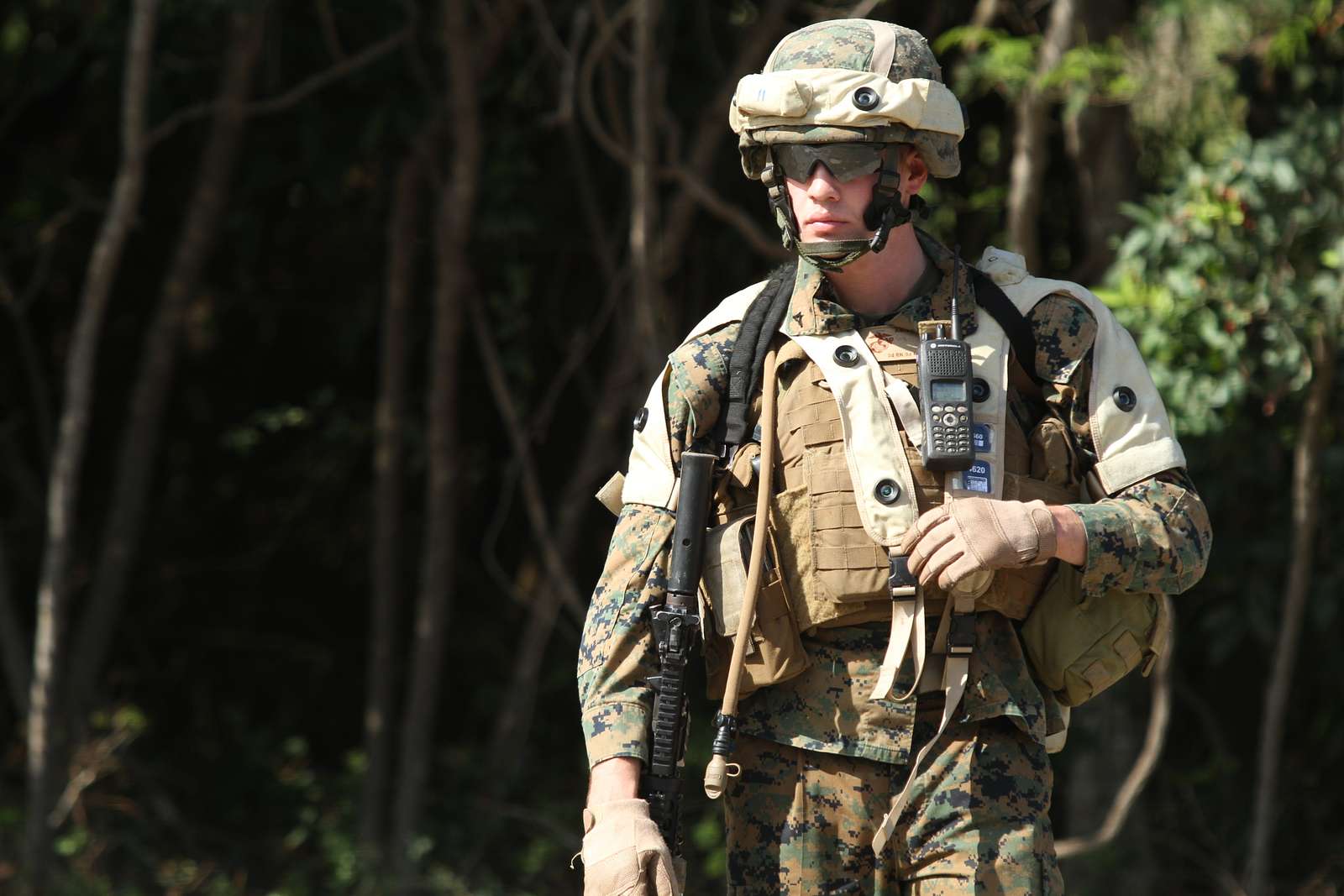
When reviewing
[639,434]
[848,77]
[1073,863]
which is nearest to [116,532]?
[1073,863]

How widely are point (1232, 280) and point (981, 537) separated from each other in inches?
92.9

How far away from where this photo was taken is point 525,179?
17.9 ft

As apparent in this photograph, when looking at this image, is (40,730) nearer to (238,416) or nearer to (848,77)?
(238,416)

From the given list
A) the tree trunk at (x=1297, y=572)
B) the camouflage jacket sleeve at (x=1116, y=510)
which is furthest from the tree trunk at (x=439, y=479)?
the camouflage jacket sleeve at (x=1116, y=510)

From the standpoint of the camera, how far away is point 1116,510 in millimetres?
2195

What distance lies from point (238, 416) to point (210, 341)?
1.00ft

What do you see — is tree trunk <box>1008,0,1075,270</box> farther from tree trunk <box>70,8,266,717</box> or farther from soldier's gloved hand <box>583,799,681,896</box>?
soldier's gloved hand <box>583,799,681,896</box>

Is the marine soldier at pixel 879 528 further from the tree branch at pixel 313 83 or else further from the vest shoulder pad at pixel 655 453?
the tree branch at pixel 313 83

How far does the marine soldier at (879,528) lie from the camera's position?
87.4 inches

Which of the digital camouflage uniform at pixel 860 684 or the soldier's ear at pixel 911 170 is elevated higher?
the soldier's ear at pixel 911 170

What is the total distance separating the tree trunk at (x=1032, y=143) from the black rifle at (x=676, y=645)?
2.56 meters

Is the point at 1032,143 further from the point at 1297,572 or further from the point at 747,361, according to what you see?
the point at 747,361

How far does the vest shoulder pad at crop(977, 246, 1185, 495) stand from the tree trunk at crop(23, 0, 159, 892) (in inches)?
131

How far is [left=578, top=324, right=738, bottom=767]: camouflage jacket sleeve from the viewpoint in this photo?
2250 mm
